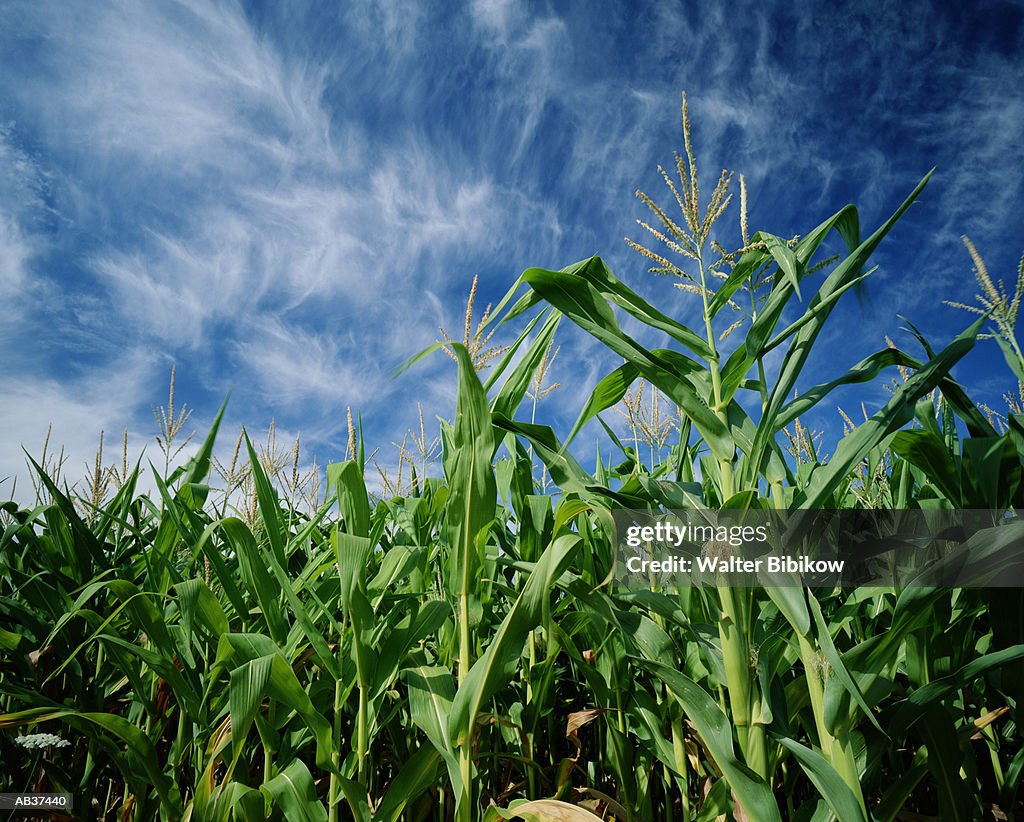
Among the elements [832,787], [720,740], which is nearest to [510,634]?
[720,740]

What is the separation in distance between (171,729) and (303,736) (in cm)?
73

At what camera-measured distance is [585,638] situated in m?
1.65

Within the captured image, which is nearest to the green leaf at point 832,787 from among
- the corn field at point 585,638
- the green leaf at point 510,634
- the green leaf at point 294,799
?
the corn field at point 585,638

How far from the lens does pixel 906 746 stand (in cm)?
152

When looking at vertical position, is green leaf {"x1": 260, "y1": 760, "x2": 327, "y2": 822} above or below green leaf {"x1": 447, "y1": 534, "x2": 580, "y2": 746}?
below

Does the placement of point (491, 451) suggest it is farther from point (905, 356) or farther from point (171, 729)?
point (171, 729)

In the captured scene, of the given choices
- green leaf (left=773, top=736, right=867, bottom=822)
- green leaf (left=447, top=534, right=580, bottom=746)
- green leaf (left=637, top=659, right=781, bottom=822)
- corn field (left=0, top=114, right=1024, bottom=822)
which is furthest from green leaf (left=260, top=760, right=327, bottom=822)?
green leaf (left=773, top=736, right=867, bottom=822)

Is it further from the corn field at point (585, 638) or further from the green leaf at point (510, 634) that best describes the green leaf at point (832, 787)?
the green leaf at point (510, 634)

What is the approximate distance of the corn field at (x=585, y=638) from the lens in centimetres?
99

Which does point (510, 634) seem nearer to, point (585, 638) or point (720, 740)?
point (720, 740)

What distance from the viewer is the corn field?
0.99m

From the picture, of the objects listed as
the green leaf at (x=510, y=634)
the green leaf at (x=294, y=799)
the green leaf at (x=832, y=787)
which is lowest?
the green leaf at (x=294, y=799)

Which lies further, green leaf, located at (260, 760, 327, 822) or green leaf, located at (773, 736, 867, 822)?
green leaf, located at (260, 760, 327, 822)

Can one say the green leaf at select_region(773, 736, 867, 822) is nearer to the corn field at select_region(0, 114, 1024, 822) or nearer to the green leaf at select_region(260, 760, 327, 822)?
the corn field at select_region(0, 114, 1024, 822)
